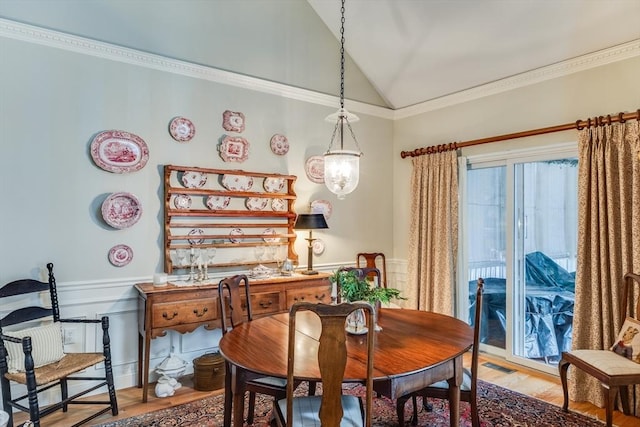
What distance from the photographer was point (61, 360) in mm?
2682

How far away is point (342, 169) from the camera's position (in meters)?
2.95

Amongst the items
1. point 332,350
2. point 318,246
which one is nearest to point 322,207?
point 318,246

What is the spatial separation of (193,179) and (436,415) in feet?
8.86

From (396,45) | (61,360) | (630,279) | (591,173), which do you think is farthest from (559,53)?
(61,360)

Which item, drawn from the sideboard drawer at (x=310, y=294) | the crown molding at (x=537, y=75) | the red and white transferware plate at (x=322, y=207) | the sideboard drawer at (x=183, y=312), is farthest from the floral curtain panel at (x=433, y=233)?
the sideboard drawer at (x=183, y=312)

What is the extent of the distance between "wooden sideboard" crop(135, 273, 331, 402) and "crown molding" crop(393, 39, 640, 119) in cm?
240

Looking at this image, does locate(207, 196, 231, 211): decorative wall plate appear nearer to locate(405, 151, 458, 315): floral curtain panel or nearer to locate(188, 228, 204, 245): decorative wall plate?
locate(188, 228, 204, 245): decorative wall plate

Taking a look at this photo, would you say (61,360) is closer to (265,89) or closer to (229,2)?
(265,89)

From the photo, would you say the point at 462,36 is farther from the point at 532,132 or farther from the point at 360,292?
the point at 360,292

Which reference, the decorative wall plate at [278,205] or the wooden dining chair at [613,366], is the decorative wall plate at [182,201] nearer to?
the decorative wall plate at [278,205]

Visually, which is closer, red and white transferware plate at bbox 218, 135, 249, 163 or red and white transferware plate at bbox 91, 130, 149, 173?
red and white transferware plate at bbox 91, 130, 149, 173

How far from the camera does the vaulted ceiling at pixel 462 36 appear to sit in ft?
10.2

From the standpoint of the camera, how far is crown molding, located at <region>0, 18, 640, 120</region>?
2986 mm

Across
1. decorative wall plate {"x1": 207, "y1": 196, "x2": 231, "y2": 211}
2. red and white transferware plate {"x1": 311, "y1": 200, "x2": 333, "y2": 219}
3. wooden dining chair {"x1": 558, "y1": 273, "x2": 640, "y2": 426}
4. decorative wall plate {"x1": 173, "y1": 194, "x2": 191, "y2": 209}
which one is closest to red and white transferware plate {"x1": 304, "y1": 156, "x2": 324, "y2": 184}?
red and white transferware plate {"x1": 311, "y1": 200, "x2": 333, "y2": 219}
